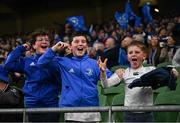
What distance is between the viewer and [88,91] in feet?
→ 16.6

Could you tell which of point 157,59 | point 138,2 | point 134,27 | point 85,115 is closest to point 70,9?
point 138,2

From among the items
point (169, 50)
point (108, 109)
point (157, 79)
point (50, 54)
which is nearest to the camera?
point (108, 109)

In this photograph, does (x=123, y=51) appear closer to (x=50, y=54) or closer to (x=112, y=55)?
(x=112, y=55)

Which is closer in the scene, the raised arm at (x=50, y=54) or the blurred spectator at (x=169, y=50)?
the raised arm at (x=50, y=54)

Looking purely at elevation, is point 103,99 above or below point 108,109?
below

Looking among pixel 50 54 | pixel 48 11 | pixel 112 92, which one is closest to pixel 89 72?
pixel 50 54

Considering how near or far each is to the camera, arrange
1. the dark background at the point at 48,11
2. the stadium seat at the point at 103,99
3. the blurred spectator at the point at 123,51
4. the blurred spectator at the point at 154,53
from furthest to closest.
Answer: the dark background at the point at 48,11 → the blurred spectator at the point at 154,53 → the blurred spectator at the point at 123,51 → the stadium seat at the point at 103,99

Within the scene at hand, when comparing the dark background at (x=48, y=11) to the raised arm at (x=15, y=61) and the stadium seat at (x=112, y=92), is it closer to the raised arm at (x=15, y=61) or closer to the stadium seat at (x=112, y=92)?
the stadium seat at (x=112, y=92)

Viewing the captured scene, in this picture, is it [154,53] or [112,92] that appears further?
[154,53]

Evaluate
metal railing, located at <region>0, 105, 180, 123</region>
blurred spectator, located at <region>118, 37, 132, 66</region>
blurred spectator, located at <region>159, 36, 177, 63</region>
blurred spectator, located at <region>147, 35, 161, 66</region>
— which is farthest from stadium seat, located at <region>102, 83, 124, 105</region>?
metal railing, located at <region>0, 105, 180, 123</region>

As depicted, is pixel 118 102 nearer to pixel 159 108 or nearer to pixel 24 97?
pixel 24 97

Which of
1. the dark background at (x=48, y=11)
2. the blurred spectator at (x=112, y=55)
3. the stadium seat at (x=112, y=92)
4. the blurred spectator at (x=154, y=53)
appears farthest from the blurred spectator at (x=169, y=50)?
the dark background at (x=48, y=11)

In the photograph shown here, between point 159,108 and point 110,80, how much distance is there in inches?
56.4

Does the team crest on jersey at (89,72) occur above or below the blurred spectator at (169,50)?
below
